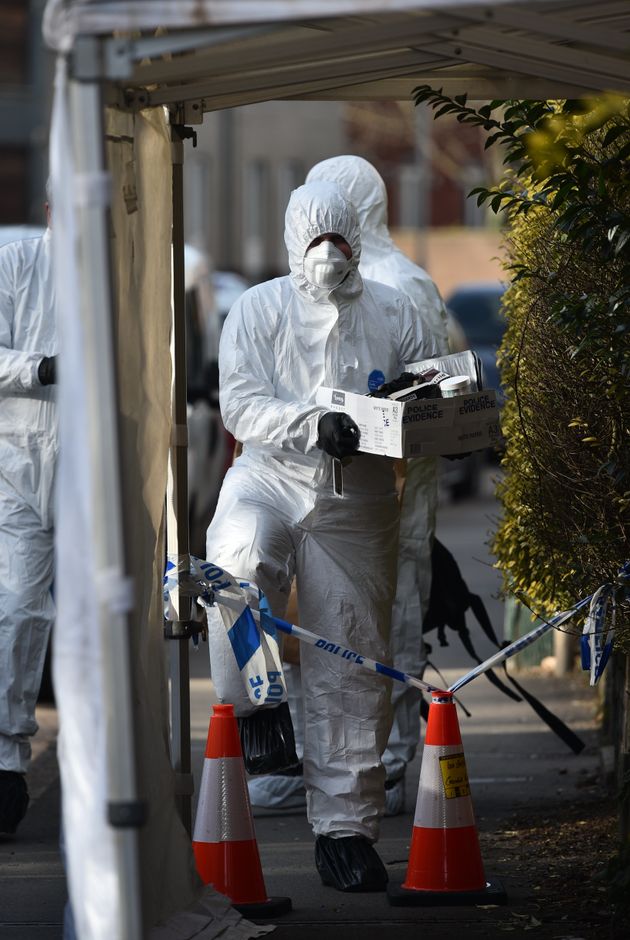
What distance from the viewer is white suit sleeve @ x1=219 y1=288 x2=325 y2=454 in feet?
16.8

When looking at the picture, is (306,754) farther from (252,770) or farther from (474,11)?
(474,11)

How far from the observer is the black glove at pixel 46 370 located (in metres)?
6.01

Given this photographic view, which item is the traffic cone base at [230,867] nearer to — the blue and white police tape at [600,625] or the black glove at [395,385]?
the blue and white police tape at [600,625]

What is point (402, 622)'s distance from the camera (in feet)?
21.6

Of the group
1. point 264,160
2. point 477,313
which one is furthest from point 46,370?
point 264,160

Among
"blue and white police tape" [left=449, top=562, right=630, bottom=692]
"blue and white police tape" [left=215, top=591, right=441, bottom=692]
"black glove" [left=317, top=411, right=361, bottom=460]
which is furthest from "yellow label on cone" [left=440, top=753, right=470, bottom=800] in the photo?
"black glove" [left=317, top=411, right=361, bottom=460]

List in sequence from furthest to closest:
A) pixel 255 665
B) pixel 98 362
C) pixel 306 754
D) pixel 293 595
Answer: pixel 293 595 → pixel 306 754 → pixel 255 665 → pixel 98 362

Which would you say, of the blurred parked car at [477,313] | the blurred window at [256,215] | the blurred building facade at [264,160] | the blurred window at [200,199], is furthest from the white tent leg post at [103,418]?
the blurred window at [256,215]

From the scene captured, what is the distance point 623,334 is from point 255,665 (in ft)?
4.57

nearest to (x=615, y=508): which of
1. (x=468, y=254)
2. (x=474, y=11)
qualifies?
(x=474, y=11)

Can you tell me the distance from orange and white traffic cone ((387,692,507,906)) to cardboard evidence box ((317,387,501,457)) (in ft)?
2.49

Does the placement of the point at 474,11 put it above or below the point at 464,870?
above

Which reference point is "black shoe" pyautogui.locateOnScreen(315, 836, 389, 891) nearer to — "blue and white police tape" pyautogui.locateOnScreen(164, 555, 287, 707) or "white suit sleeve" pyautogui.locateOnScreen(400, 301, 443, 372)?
"blue and white police tape" pyautogui.locateOnScreen(164, 555, 287, 707)

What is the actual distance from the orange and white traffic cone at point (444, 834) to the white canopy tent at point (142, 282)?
0.69 meters
